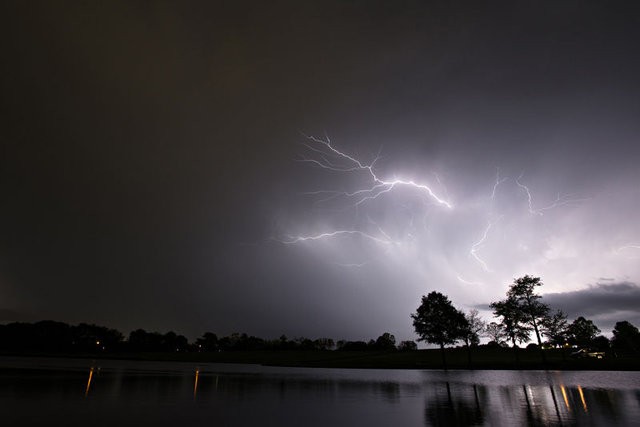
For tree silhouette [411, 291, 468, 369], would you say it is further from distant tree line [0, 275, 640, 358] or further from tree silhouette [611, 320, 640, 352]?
tree silhouette [611, 320, 640, 352]

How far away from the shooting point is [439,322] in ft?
193

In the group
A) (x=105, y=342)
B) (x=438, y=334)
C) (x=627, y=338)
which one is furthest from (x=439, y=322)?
(x=105, y=342)

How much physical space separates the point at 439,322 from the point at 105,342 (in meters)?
182

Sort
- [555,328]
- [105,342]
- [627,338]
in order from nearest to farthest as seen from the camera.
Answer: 1. [555,328]
2. [627,338]
3. [105,342]

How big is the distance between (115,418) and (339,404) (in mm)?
8986

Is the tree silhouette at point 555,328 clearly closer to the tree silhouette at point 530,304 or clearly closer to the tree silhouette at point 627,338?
the tree silhouette at point 530,304

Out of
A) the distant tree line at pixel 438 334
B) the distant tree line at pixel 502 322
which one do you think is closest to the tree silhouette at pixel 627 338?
the distant tree line at pixel 438 334

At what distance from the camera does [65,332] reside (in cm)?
16300

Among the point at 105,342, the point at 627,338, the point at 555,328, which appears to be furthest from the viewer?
the point at 105,342

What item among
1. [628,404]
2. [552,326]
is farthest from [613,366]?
[628,404]

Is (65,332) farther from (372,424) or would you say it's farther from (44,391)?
(372,424)

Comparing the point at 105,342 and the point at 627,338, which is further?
the point at 105,342

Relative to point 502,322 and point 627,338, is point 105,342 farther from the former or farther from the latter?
point 627,338

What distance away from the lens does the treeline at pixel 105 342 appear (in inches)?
5876
